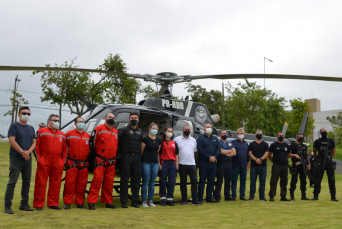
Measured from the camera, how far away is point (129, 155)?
6695 mm

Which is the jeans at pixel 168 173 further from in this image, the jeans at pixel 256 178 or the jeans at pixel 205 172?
the jeans at pixel 256 178

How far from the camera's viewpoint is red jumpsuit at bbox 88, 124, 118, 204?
21.1ft

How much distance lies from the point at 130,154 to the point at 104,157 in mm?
542

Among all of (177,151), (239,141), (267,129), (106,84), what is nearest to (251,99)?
(267,129)

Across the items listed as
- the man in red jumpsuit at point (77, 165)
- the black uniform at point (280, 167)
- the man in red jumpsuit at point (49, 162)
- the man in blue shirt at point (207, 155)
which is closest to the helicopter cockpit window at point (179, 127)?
the man in blue shirt at point (207, 155)

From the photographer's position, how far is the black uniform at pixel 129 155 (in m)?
6.66

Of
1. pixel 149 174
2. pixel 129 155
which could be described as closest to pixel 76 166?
pixel 129 155

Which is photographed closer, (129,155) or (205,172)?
(129,155)

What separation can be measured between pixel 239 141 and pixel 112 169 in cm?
378

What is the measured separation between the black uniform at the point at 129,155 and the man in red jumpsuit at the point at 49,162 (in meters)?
1.17

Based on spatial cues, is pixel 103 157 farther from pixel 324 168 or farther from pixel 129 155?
pixel 324 168

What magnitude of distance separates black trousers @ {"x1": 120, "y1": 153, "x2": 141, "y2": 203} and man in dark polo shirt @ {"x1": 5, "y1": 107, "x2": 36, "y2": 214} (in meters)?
1.76

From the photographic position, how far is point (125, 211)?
20.6 feet

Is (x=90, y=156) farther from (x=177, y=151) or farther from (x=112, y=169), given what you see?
(x=177, y=151)
